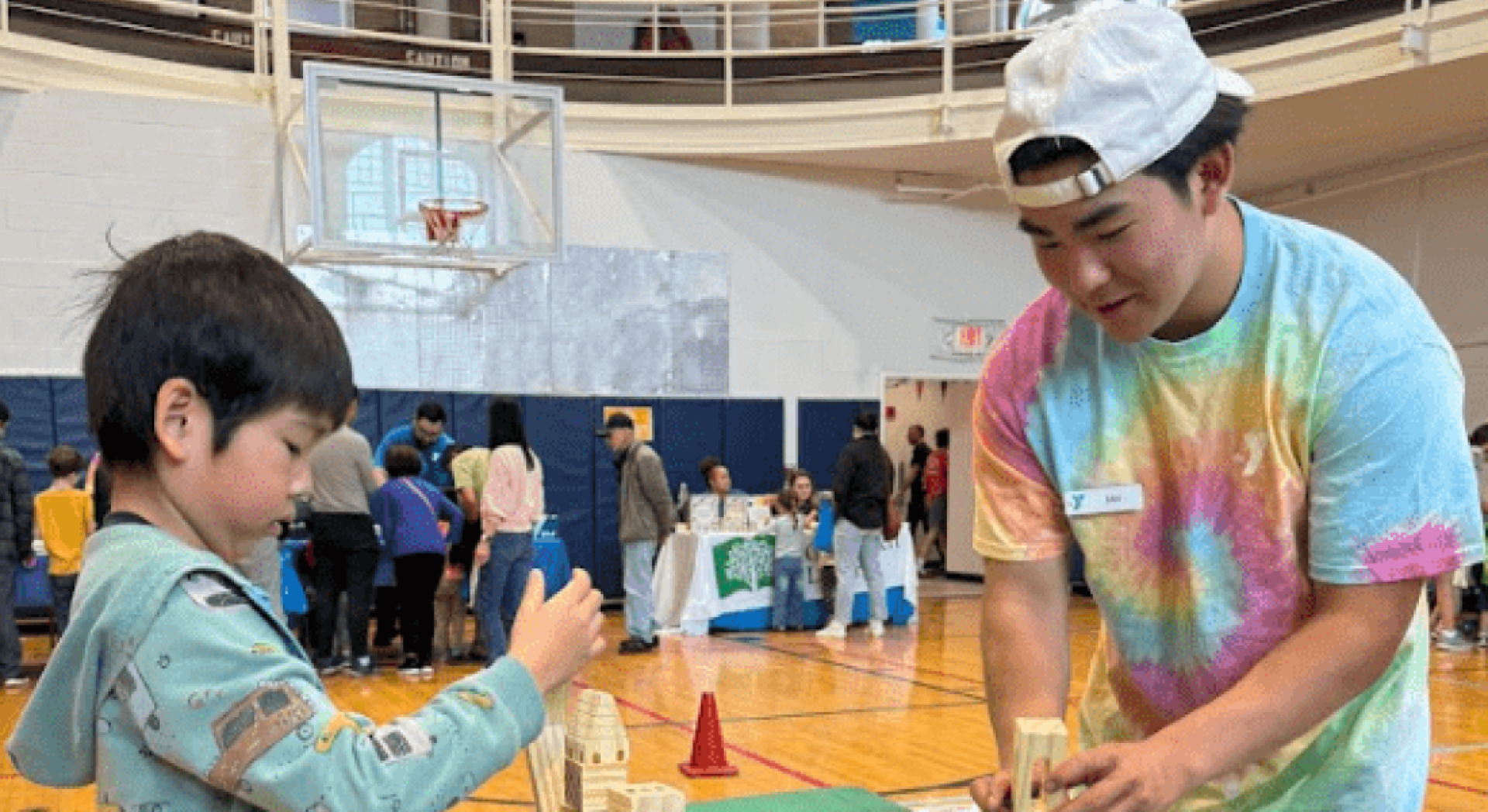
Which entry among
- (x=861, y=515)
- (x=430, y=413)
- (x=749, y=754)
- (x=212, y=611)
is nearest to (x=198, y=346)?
(x=212, y=611)

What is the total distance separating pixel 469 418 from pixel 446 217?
6.78ft

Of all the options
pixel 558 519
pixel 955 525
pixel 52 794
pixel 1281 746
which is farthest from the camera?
pixel 955 525

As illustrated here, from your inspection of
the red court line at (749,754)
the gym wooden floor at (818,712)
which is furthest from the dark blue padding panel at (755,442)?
the red court line at (749,754)

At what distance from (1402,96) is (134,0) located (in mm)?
9962

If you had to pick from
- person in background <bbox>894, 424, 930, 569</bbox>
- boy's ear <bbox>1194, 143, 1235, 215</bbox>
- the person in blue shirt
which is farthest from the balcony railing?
boy's ear <bbox>1194, 143, 1235, 215</bbox>

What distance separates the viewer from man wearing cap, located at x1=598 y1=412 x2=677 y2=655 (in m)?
8.52

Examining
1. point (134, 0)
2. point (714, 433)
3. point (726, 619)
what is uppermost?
point (134, 0)

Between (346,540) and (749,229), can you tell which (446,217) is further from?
(749,229)

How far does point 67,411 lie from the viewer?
9.69 meters

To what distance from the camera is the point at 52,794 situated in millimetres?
4812

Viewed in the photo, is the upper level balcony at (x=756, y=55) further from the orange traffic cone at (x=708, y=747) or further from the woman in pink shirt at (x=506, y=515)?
the orange traffic cone at (x=708, y=747)

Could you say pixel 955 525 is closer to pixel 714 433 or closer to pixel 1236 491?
pixel 714 433

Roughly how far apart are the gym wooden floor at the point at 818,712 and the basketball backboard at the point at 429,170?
3279 millimetres

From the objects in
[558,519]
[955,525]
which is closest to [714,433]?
[558,519]
